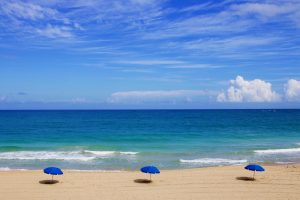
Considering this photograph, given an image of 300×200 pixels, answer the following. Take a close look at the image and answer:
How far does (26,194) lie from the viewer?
53.4 feet

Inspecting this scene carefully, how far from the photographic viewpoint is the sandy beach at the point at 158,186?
16.3m

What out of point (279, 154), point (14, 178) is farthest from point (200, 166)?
point (14, 178)

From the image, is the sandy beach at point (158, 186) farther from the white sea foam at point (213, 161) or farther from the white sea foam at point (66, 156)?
the white sea foam at point (66, 156)

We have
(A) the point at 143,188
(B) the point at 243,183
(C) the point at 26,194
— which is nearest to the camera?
(C) the point at 26,194

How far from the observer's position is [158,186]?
1795 centimetres

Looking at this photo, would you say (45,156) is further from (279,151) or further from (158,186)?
(279,151)

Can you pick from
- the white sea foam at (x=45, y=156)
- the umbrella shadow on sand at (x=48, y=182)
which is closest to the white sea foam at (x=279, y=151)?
the white sea foam at (x=45, y=156)

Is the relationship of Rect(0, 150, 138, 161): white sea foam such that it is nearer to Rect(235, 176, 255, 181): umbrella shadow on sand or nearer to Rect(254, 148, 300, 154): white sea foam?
Rect(254, 148, 300, 154): white sea foam

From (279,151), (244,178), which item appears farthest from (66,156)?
(279,151)

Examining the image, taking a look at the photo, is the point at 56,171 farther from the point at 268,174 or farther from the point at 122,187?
the point at 268,174

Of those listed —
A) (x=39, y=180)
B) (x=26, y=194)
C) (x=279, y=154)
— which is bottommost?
(x=26, y=194)

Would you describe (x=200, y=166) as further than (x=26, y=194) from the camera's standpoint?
Yes

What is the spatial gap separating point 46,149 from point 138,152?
1003 centimetres

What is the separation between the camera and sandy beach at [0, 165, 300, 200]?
16.3 m
